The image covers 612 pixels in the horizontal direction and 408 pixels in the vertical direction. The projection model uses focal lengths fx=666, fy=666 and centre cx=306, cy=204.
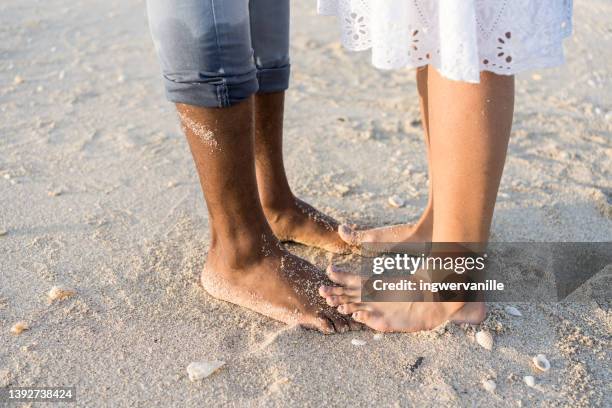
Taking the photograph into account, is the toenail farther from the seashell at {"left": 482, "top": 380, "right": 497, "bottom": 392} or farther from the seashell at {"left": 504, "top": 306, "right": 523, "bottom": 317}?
the seashell at {"left": 482, "top": 380, "right": 497, "bottom": 392}

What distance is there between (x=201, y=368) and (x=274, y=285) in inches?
12.3

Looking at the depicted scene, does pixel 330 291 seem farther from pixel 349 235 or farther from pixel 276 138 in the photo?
pixel 276 138

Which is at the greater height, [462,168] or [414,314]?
[462,168]

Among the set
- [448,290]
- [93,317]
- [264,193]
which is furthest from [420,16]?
[93,317]

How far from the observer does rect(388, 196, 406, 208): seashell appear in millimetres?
2293

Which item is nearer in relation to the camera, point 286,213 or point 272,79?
point 272,79

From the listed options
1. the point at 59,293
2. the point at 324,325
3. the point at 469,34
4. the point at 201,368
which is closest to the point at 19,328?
the point at 59,293

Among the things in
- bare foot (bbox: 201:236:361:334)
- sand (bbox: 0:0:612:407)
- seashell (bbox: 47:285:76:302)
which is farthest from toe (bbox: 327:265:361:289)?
seashell (bbox: 47:285:76:302)

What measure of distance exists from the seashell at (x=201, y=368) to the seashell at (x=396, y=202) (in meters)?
0.99

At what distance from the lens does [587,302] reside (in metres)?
1.78

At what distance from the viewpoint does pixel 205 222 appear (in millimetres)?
2158

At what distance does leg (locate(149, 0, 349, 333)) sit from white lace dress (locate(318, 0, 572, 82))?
32 centimetres

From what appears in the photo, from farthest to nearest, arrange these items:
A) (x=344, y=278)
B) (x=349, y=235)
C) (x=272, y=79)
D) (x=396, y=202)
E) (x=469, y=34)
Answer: (x=396, y=202) < (x=349, y=235) < (x=272, y=79) < (x=344, y=278) < (x=469, y=34)

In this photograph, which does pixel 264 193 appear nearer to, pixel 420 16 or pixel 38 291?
pixel 38 291
